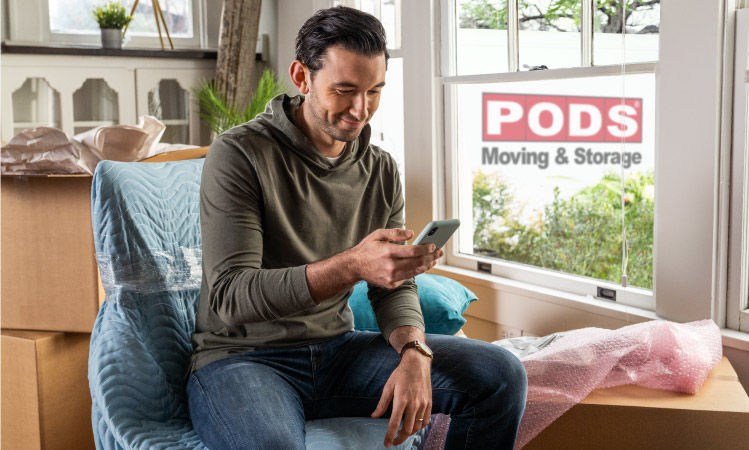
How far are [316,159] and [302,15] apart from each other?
2.30 metres

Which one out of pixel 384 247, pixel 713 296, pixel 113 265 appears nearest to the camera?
pixel 384 247

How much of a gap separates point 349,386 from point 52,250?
106cm

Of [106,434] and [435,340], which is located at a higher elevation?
[435,340]

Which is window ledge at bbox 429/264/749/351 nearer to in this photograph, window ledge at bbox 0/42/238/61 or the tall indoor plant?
the tall indoor plant

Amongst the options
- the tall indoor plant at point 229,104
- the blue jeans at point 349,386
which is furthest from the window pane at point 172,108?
the blue jeans at point 349,386

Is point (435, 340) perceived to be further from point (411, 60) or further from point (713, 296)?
point (411, 60)

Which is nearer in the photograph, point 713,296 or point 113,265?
point 113,265

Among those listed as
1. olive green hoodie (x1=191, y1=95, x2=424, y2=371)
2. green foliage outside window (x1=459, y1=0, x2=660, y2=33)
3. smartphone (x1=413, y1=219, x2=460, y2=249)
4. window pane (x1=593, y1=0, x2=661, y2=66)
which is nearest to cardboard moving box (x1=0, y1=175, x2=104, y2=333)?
olive green hoodie (x1=191, y1=95, x2=424, y2=371)

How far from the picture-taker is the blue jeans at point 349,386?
137cm

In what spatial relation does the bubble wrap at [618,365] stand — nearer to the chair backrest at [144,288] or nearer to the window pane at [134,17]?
the chair backrest at [144,288]

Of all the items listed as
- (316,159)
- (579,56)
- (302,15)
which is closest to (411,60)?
(579,56)

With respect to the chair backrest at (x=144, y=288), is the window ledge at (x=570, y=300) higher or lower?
lower

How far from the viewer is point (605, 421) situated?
180 centimetres

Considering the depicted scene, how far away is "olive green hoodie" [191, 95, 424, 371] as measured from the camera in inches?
54.2
